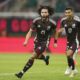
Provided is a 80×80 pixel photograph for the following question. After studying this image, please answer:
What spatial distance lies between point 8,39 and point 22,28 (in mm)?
1519

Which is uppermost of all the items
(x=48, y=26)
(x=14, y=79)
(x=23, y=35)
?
(x=48, y=26)

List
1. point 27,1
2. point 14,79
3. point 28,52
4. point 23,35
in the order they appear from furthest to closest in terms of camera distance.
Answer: point 27,1 → point 23,35 → point 28,52 → point 14,79

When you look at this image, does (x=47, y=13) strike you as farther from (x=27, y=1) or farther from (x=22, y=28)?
(x=27, y=1)

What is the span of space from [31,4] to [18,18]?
5.37 ft

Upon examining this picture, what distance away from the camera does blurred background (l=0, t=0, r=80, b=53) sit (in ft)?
80.7

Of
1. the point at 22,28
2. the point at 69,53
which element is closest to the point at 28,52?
the point at 22,28

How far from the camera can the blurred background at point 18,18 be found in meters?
24.6

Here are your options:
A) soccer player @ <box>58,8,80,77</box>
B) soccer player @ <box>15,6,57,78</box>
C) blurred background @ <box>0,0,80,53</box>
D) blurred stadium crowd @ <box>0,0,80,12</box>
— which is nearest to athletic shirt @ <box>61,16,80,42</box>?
soccer player @ <box>58,8,80,77</box>

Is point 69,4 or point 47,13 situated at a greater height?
point 47,13

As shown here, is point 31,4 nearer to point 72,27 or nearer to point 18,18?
point 18,18

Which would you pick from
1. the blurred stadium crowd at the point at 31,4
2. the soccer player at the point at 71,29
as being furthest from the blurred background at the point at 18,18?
the soccer player at the point at 71,29

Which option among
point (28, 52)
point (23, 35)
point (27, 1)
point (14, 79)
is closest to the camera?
point (14, 79)

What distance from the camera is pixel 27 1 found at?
1100 inches

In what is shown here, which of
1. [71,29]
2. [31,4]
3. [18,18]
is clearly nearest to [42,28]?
[71,29]
